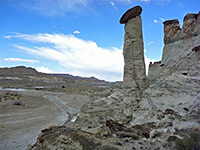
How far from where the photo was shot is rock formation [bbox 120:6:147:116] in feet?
36.7

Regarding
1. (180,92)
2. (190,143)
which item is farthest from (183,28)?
(190,143)

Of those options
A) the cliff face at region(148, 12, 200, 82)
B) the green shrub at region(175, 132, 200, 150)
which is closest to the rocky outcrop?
the cliff face at region(148, 12, 200, 82)

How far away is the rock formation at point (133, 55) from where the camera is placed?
11.2 meters

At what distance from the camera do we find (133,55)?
11625 millimetres

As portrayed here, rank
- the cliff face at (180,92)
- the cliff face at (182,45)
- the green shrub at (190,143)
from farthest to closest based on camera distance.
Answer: the cliff face at (182,45) → the cliff face at (180,92) → the green shrub at (190,143)

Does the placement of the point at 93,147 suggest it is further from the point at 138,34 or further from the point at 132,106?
the point at 138,34

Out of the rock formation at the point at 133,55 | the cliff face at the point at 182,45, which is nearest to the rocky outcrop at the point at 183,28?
the cliff face at the point at 182,45

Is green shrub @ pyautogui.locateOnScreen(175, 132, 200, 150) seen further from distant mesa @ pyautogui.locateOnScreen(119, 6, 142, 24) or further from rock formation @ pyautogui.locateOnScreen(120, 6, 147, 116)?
distant mesa @ pyautogui.locateOnScreen(119, 6, 142, 24)

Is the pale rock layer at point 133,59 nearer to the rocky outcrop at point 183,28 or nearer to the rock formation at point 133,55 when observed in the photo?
the rock formation at point 133,55

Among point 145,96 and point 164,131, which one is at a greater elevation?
point 145,96

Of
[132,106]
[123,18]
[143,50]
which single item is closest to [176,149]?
[132,106]

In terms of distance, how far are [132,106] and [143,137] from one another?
4502 millimetres

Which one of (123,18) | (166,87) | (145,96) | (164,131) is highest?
(123,18)

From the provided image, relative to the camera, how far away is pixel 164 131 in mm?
6121
